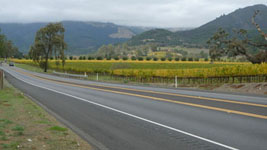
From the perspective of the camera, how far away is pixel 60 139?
7.82 metres

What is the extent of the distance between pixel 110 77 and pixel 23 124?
150 feet

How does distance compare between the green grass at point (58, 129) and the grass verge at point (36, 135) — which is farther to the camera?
the green grass at point (58, 129)

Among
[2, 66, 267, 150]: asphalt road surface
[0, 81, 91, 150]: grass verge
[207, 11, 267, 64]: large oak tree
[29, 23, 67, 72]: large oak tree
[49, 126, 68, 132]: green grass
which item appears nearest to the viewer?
[0, 81, 91, 150]: grass verge

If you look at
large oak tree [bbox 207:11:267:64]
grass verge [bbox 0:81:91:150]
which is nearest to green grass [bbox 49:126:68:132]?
grass verge [bbox 0:81:91:150]

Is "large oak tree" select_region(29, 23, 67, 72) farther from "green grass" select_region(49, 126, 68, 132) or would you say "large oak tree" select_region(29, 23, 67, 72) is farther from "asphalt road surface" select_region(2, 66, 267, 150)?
"green grass" select_region(49, 126, 68, 132)

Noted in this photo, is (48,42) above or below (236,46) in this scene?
above

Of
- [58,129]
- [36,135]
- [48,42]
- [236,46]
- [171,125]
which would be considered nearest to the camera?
[36,135]

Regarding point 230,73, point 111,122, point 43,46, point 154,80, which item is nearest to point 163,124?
point 111,122

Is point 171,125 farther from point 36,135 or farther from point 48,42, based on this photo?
point 48,42

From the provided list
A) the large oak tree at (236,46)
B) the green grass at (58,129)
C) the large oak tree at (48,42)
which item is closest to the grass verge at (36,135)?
the green grass at (58,129)

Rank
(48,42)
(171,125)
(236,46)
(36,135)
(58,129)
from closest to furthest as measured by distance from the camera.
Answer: (36,135), (58,129), (171,125), (236,46), (48,42)

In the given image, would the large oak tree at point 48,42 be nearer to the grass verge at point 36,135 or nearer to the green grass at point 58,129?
the grass verge at point 36,135

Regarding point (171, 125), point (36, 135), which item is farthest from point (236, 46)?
point (36, 135)

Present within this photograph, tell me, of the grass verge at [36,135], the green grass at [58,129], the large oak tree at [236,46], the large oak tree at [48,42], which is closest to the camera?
the grass verge at [36,135]
